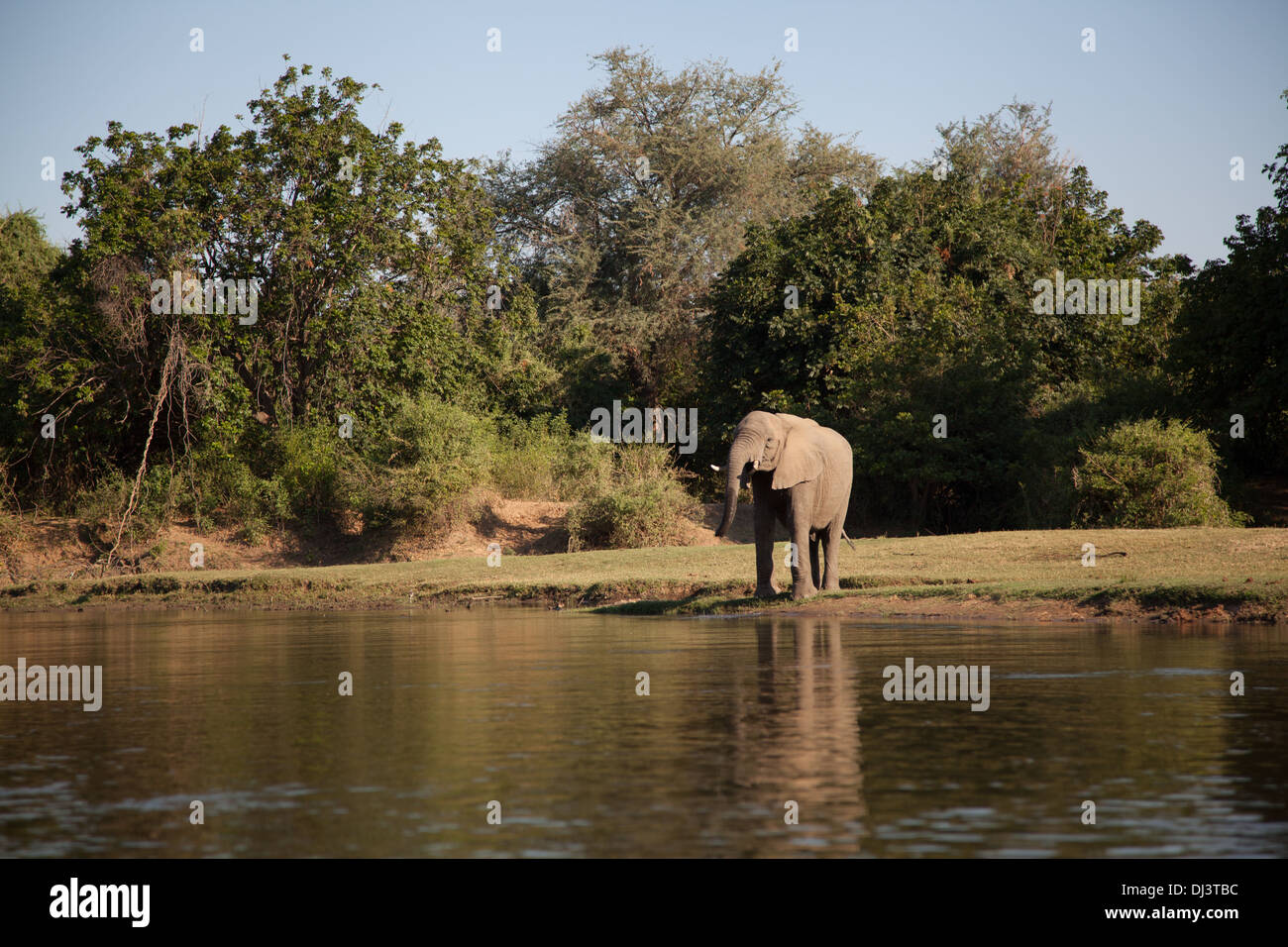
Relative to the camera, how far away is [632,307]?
54.5m

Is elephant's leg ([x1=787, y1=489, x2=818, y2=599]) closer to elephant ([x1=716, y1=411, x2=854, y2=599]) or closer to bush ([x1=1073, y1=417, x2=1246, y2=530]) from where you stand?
elephant ([x1=716, y1=411, x2=854, y2=599])

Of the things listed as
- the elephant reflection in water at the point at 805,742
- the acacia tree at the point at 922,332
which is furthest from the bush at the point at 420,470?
the elephant reflection in water at the point at 805,742

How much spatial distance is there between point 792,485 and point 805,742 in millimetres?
12360

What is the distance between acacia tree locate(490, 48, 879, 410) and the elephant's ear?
95.1 feet

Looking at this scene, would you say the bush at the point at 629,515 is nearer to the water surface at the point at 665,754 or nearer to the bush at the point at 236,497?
the bush at the point at 236,497

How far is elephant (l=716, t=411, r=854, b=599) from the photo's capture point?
22.1 meters

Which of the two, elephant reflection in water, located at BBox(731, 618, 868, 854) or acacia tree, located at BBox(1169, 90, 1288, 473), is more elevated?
acacia tree, located at BBox(1169, 90, 1288, 473)

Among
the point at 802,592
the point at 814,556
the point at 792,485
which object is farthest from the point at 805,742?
the point at 814,556

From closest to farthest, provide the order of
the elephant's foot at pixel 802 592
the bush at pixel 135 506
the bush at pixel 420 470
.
→ the elephant's foot at pixel 802 592, the bush at pixel 420 470, the bush at pixel 135 506

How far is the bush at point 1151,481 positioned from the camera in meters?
29.5

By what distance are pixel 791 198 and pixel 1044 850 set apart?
180 feet

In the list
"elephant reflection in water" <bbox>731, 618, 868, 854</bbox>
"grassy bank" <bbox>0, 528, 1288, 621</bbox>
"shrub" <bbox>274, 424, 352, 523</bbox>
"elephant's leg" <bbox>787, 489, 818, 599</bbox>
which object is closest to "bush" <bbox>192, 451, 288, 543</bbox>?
"shrub" <bbox>274, 424, 352, 523</bbox>

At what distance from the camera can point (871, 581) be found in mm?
24344
